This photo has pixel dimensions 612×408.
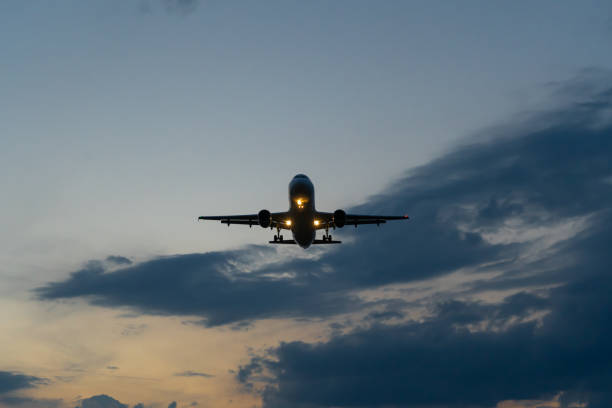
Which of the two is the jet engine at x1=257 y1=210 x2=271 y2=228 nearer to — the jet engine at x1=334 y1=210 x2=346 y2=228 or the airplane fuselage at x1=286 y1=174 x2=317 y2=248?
the airplane fuselage at x1=286 y1=174 x2=317 y2=248

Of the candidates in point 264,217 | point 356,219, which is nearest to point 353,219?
point 356,219

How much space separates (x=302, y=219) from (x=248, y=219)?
552 inches

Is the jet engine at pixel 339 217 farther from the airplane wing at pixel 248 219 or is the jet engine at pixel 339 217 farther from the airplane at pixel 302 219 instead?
the airplane wing at pixel 248 219

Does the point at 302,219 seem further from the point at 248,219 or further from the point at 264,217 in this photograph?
the point at 248,219

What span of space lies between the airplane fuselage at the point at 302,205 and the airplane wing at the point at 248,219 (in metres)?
3.79

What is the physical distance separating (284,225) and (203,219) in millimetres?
11831

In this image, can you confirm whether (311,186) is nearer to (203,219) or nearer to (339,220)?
(339,220)

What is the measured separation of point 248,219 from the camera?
92.9m

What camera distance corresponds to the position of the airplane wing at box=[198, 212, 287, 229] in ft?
285

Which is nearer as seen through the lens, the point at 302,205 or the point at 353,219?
the point at 302,205

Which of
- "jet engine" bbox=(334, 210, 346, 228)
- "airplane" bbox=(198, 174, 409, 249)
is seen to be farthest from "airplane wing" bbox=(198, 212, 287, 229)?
"jet engine" bbox=(334, 210, 346, 228)

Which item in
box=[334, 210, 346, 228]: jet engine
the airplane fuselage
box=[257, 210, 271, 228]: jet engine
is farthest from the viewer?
box=[334, 210, 346, 228]: jet engine

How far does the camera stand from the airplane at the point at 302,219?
7975 cm

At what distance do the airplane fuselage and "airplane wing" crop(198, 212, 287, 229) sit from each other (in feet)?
12.4
